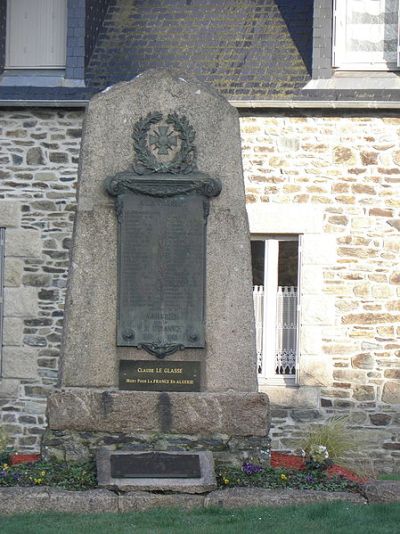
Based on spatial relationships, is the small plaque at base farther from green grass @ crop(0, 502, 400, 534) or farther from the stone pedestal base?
green grass @ crop(0, 502, 400, 534)

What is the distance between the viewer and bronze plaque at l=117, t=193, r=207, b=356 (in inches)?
380

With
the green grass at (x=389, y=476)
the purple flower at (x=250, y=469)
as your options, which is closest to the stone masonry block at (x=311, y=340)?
the green grass at (x=389, y=476)

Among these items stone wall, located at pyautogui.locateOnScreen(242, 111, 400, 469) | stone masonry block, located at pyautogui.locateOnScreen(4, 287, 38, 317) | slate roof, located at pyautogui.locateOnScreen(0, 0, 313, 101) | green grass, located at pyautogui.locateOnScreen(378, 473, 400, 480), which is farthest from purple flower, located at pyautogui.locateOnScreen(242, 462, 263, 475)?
slate roof, located at pyautogui.locateOnScreen(0, 0, 313, 101)

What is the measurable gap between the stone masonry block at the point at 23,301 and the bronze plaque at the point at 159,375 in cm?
497

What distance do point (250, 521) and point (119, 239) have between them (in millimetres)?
2317

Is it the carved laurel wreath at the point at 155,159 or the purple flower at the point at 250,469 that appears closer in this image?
the purple flower at the point at 250,469

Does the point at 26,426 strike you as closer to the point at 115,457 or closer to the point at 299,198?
the point at 299,198

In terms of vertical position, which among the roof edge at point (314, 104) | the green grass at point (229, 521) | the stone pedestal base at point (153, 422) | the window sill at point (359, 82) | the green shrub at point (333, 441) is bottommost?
the green grass at point (229, 521)

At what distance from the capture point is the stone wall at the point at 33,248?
47.2ft

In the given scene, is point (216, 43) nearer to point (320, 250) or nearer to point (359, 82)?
point (359, 82)

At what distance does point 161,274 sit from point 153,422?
107 cm

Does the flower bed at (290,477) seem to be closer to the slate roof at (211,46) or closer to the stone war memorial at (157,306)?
the stone war memorial at (157,306)

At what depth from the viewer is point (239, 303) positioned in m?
9.73

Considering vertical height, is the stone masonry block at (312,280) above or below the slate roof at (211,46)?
below
